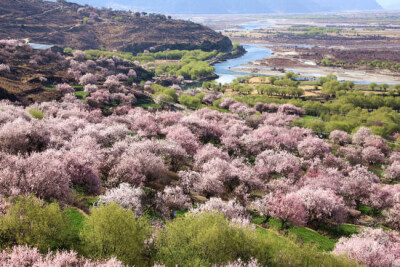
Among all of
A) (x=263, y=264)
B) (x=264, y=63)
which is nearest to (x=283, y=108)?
(x=263, y=264)

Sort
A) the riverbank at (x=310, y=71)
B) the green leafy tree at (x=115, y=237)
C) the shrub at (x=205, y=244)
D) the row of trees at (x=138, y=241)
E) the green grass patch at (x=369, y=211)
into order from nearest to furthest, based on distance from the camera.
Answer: the row of trees at (x=138, y=241) < the green leafy tree at (x=115, y=237) < the shrub at (x=205, y=244) < the green grass patch at (x=369, y=211) < the riverbank at (x=310, y=71)

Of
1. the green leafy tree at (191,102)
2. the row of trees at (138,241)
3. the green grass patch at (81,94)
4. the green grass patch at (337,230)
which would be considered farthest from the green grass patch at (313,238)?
the green leafy tree at (191,102)

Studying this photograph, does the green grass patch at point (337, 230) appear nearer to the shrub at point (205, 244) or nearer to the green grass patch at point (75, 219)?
the shrub at point (205, 244)

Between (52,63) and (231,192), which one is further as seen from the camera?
(52,63)

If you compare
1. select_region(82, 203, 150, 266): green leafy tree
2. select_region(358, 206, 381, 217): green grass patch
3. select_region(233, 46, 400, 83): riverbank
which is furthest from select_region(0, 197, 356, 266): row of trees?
select_region(233, 46, 400, 83): riverbank

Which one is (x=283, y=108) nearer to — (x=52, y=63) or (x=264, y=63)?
(x=52, y=63)

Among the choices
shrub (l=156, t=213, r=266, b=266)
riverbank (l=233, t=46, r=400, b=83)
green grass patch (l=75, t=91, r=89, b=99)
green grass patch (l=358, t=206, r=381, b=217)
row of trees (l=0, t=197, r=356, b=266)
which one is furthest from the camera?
riverbank (l=233, t=46, r=400, b=83)

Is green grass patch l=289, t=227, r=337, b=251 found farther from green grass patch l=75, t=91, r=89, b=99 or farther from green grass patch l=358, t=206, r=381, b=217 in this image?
green grass patch l=75, t=91, r=89, b=99

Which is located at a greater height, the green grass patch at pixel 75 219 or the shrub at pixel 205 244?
the shrub at pixel 205 244

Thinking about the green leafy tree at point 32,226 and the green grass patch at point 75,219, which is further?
the green grass patch at point 75,219

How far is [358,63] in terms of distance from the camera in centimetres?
18362

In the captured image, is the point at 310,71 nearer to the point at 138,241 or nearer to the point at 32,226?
the point at 138,241

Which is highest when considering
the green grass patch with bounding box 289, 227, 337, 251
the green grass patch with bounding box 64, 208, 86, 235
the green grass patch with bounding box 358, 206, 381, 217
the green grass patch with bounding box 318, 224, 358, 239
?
the green grass patch with bounding box 64, 208, 86, 235

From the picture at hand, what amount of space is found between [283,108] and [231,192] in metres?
53.4
